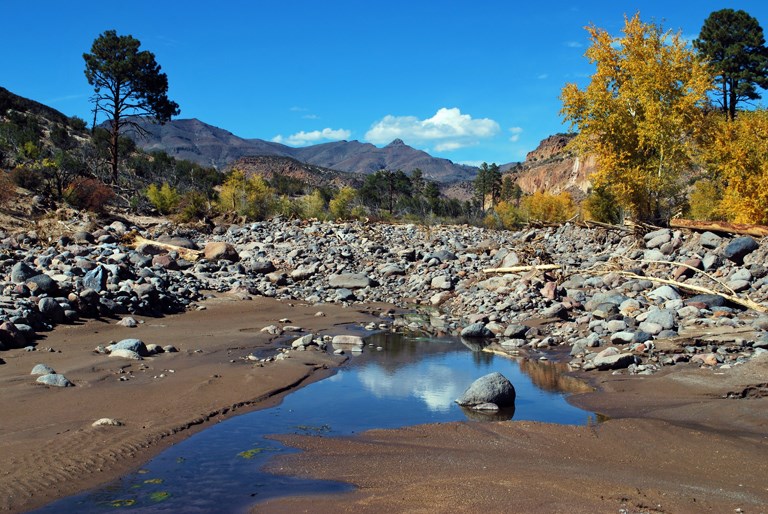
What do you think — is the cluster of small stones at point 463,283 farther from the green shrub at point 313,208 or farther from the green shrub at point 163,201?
the green shrub at point 313,208

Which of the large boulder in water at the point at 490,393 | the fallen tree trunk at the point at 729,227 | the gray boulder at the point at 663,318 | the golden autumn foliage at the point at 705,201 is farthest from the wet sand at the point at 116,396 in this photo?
the golden autumn foliage at the point at 705,201

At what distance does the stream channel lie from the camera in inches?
188

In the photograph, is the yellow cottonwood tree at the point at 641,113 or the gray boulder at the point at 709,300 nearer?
the gray boulder at the point at 709,300

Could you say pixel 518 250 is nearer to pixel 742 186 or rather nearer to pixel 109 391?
pixel 742 186

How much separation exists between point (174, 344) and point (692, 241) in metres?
12.4

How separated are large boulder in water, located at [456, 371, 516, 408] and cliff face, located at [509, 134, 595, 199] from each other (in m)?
90.1

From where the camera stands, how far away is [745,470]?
516 centimetres

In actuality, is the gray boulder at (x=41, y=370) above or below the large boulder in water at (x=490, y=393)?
above

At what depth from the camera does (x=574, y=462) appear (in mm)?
5484

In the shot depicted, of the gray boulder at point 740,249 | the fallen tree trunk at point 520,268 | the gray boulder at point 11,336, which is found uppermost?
the gray boulder at point 740,249

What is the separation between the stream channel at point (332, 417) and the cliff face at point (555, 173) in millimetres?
87740

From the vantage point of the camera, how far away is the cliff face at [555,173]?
10238 cm

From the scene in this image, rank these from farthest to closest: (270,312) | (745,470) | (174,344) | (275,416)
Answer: (270,312) → (174,344) → (275,416) → (745,470)

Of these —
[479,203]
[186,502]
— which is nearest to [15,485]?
[186,502]
